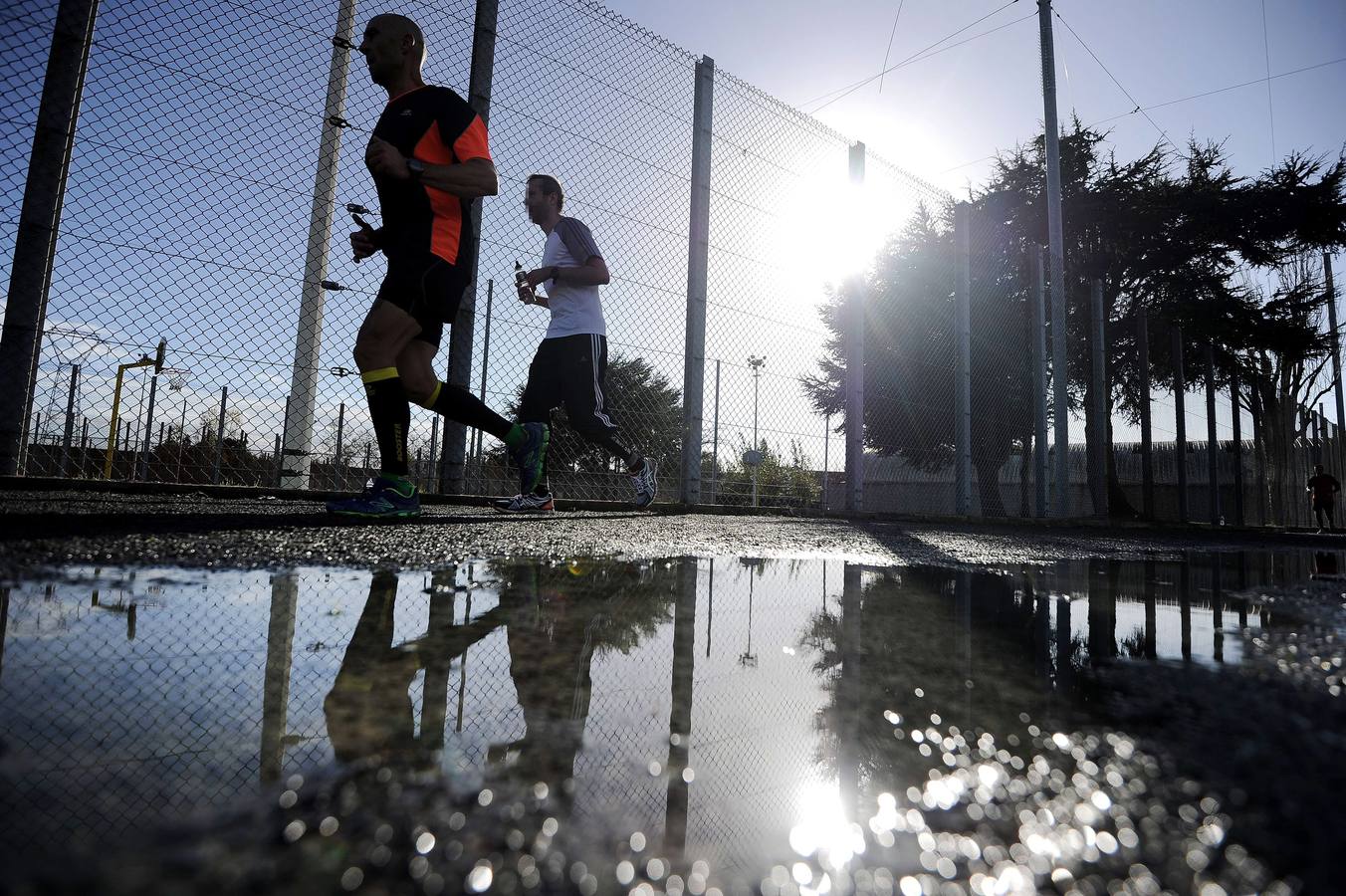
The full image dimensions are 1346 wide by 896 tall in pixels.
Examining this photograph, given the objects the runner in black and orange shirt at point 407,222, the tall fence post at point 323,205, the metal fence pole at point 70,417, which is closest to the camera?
the runner in black and orange shirt at point 407,222

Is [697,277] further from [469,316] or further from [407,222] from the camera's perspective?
[407,222]

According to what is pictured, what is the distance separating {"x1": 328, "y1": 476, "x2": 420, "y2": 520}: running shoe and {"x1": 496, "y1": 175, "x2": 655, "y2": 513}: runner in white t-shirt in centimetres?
108

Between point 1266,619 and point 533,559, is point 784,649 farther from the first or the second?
point 1266,619

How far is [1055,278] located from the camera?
925 cm

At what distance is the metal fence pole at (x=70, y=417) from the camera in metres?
5.06

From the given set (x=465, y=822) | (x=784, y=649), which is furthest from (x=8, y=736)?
(x=784, y=649)

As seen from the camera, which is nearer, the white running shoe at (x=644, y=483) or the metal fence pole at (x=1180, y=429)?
the white running shoe at (x=644, y=483)

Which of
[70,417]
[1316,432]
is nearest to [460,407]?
[70,417]

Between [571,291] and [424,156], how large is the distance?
1.37m

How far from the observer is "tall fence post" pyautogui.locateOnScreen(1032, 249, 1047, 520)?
28.4ft

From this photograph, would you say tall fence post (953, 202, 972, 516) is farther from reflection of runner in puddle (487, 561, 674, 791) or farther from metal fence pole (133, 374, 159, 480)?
metal fence pole (133, 374, 159, 480)

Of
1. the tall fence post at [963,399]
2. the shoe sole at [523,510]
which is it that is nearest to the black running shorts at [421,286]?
the shoe sole at [523,510]

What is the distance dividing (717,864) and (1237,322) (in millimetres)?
23771

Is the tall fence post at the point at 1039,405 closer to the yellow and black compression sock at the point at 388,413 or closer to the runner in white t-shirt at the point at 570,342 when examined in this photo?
the runner in white t-shirt at the point at 570,342
